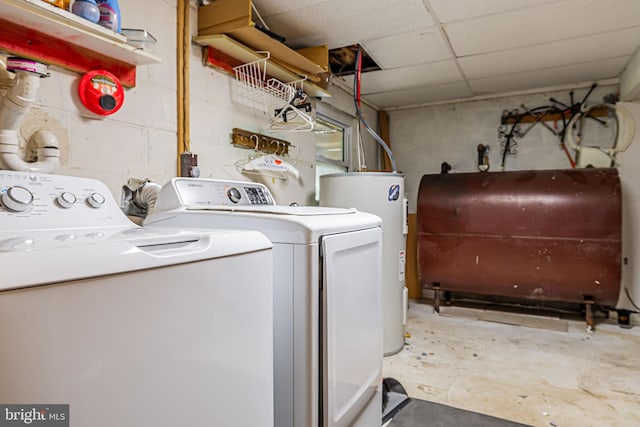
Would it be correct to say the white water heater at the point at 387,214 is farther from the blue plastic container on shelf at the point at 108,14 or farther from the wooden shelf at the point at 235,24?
the blue plastic container on shelf at the point at 108,14

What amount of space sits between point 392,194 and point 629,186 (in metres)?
2.42

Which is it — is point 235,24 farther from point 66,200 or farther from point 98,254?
point 98,254

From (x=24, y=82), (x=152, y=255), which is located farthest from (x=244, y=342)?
(x=24, y=82)

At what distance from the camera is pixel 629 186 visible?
3.51 meters

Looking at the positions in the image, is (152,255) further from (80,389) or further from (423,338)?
(423,338)

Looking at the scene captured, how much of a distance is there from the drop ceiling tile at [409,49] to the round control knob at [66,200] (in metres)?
2.28

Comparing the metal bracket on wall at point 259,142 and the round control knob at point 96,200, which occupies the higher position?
the metal bracket on wall at point 259,142

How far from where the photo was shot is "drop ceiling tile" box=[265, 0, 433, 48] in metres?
2.27

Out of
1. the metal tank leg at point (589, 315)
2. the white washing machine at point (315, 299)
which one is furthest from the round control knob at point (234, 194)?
the metal tank leg at point (589, 315)

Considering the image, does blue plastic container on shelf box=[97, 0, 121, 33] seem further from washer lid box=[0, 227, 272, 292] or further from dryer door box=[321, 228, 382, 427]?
dryer door box=[321, 228, 382, 427]

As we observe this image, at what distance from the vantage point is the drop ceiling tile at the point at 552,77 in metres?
3.30

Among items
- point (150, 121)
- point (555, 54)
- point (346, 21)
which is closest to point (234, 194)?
point (150, 121)

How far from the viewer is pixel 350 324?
54.2 inches

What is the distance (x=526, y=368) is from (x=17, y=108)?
9.70 ft
